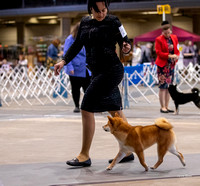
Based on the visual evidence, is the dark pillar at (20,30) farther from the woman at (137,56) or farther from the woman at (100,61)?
the woman at (100,61)

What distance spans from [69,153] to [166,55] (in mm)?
4374

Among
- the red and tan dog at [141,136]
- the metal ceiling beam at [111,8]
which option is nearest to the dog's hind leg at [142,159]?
the red and tan dog at [141,136]

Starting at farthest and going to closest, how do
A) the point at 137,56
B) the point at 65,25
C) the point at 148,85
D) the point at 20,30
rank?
the point at 20,30, the point at 65,25, the point at 137,56, the point at 148,85

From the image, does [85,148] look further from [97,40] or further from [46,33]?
[46,33]

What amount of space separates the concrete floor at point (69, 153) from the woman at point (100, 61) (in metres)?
0.41

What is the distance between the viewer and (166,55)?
32.8 feet

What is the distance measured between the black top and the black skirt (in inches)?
2.5

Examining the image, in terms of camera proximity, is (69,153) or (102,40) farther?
(69,153)

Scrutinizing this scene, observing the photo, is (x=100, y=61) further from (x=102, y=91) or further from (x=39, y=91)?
(x=39, y=91)

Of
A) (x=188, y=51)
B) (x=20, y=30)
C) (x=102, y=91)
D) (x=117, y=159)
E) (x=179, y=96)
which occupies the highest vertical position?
(x=20, y=30)

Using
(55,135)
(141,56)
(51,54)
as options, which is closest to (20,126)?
(55,135)

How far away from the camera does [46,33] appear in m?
40.3

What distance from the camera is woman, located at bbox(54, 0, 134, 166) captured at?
5168 millimetres

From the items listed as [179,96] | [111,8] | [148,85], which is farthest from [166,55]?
[111,8]
